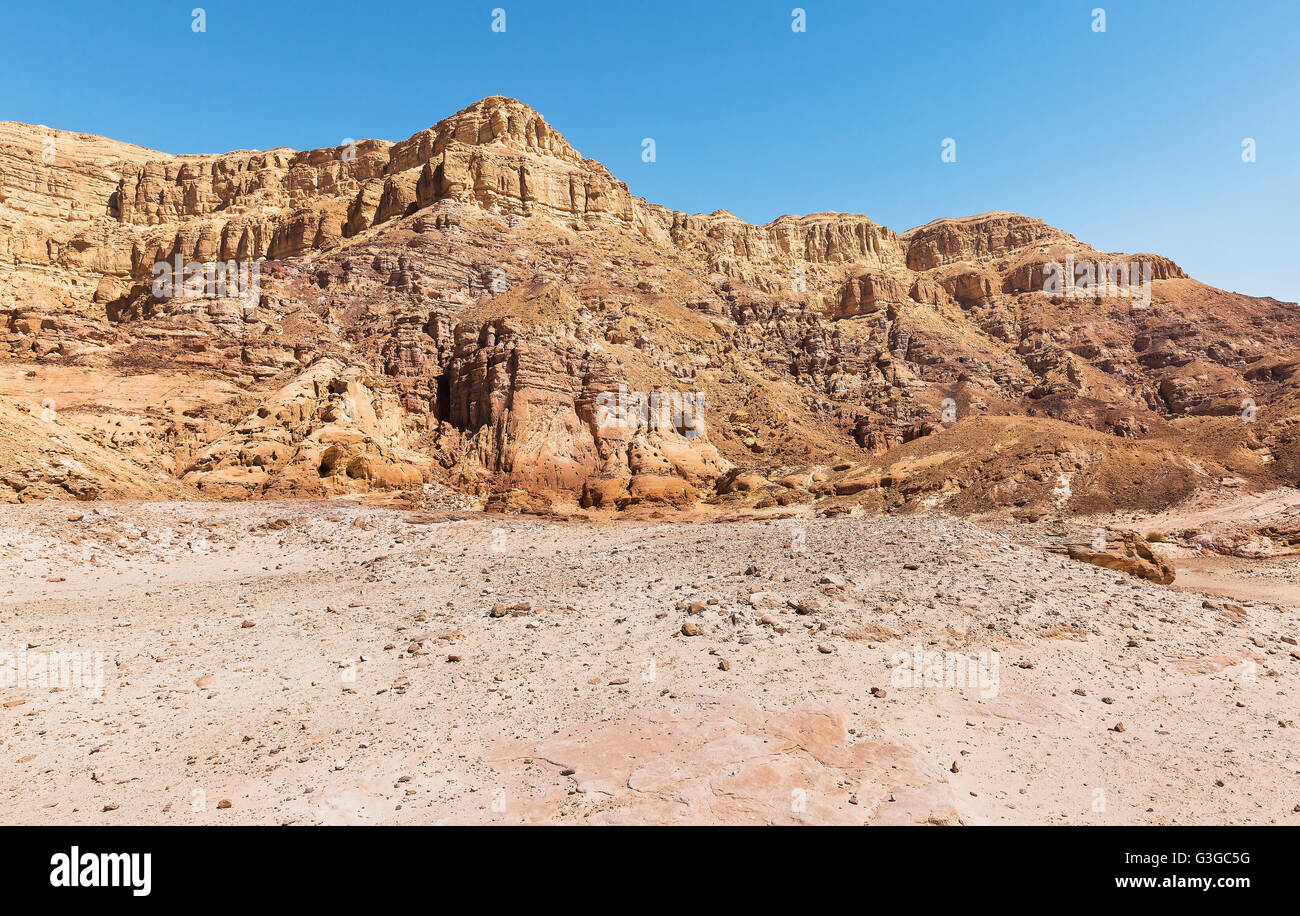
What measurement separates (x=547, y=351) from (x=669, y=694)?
33360 mm

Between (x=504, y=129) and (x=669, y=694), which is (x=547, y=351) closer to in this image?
(x=669, y=694)

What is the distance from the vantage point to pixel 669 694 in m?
7.31

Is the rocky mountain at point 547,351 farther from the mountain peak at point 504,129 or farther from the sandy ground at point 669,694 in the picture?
the sandy ground at point 669,694

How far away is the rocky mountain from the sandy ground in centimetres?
1342

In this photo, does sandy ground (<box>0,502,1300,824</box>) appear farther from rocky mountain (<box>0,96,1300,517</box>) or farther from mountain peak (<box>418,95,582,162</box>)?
mountain peak (<box>418,95,582,162</box>)

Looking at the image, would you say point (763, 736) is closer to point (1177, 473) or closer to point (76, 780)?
point (76, 780)

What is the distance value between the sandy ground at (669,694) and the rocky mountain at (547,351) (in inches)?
528

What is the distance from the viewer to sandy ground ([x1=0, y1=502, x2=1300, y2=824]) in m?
5.40

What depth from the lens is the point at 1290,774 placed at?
19.4 feet

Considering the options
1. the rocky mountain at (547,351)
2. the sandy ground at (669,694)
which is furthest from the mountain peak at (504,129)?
the sandy ground at (669,694)

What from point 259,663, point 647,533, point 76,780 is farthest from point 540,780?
point 647,533

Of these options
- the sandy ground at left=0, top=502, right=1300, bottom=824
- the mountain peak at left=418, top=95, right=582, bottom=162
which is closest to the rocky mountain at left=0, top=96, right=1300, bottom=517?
the mountain peak at left=418, top=95, right=582, bottom=162

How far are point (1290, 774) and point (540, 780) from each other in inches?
275

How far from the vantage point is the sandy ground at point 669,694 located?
540 centimetres
